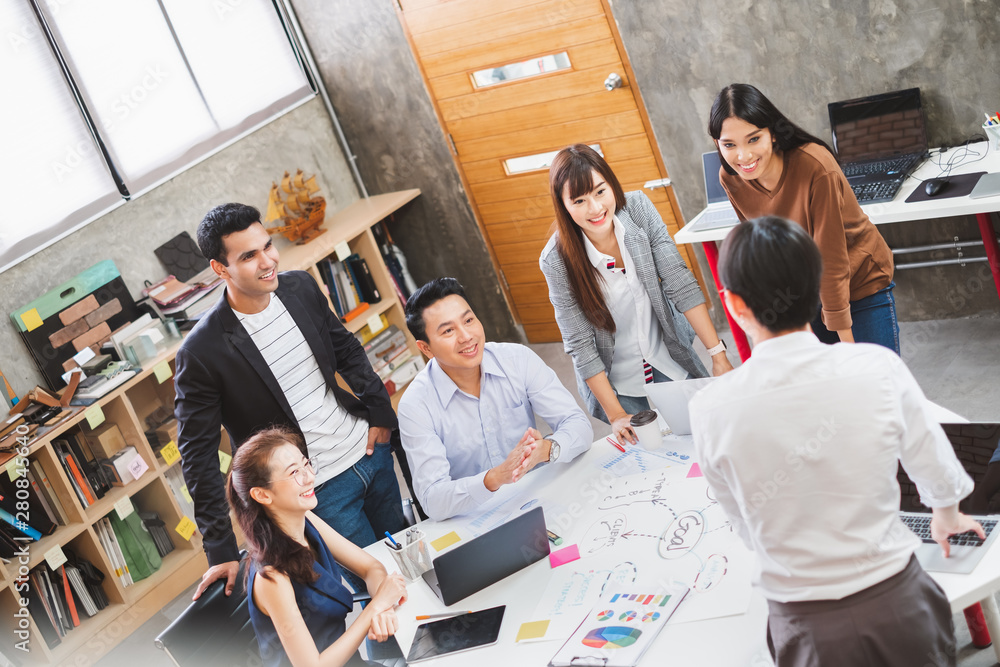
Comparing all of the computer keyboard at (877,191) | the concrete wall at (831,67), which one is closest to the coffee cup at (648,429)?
the computer keyboard at (877,191)

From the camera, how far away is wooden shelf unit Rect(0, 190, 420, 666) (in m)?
3.39

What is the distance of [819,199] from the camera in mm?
2293

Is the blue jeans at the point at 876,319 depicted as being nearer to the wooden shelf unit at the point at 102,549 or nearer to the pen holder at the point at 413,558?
the pen holder at the point at 413,558

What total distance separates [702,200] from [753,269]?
2946 mm

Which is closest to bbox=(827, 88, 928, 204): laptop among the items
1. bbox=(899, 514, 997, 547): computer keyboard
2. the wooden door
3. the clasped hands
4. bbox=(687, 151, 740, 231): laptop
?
bbox=(687, 151, 740, 231): laptop

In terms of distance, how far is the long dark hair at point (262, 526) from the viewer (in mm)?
2012

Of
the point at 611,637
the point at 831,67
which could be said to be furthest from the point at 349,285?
the point at 611,637

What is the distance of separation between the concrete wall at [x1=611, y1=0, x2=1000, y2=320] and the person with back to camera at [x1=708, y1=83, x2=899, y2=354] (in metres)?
1.32

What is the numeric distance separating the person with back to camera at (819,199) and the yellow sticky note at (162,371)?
2.48 meters

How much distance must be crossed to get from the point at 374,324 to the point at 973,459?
10.9 feet

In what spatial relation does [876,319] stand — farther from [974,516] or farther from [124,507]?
[124,507]

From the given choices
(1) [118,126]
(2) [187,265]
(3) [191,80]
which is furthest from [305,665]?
(3) [191,80]

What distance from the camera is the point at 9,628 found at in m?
3.38

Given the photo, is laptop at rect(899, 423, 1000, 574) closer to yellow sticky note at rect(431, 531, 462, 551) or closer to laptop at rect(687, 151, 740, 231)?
yellow sticky note at rect(431, 531, 462, 551)
